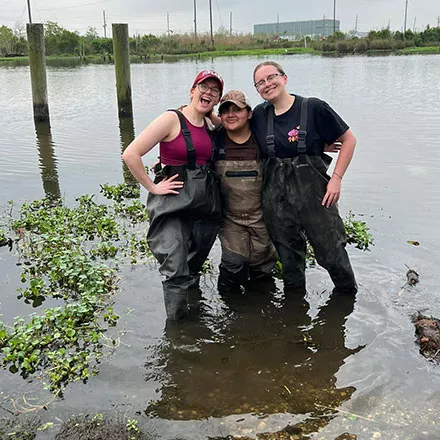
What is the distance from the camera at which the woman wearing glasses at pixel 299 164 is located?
4887mm

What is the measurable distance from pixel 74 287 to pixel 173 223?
159cm

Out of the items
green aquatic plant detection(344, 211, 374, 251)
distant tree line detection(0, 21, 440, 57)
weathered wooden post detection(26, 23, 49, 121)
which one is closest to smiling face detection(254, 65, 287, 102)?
green aquatic plant detection(344, 211, 374, 251)

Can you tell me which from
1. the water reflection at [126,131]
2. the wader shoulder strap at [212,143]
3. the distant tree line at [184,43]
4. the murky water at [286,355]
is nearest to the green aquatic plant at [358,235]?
the murky water at [286,355]

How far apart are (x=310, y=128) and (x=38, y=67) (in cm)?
1285

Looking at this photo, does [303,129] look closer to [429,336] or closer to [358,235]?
[429,336]

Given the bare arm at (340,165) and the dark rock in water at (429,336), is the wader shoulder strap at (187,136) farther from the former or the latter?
the dark rock in water at (429,336)

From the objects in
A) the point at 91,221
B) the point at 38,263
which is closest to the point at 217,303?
the point at 38,263

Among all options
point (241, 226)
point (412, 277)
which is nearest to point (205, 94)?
point (241, 226)

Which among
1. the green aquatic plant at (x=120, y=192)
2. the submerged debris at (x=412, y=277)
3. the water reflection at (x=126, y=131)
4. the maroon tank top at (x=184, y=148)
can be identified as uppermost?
the maroon tank top at (x=184, y=148)

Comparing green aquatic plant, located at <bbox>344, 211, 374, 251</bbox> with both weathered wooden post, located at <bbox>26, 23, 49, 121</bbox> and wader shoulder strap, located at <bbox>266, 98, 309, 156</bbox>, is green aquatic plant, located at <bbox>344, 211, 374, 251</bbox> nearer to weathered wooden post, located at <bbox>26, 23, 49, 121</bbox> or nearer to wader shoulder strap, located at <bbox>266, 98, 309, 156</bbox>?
wader shoulder strap, located at <bbox>266, 98, 309, 156</bbox>

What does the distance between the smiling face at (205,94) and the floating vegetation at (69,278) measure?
6.91 ft

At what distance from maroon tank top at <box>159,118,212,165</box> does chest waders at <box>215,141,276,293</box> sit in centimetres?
22

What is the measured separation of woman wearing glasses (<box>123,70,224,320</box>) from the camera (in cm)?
479

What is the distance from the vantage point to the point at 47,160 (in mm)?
12805
